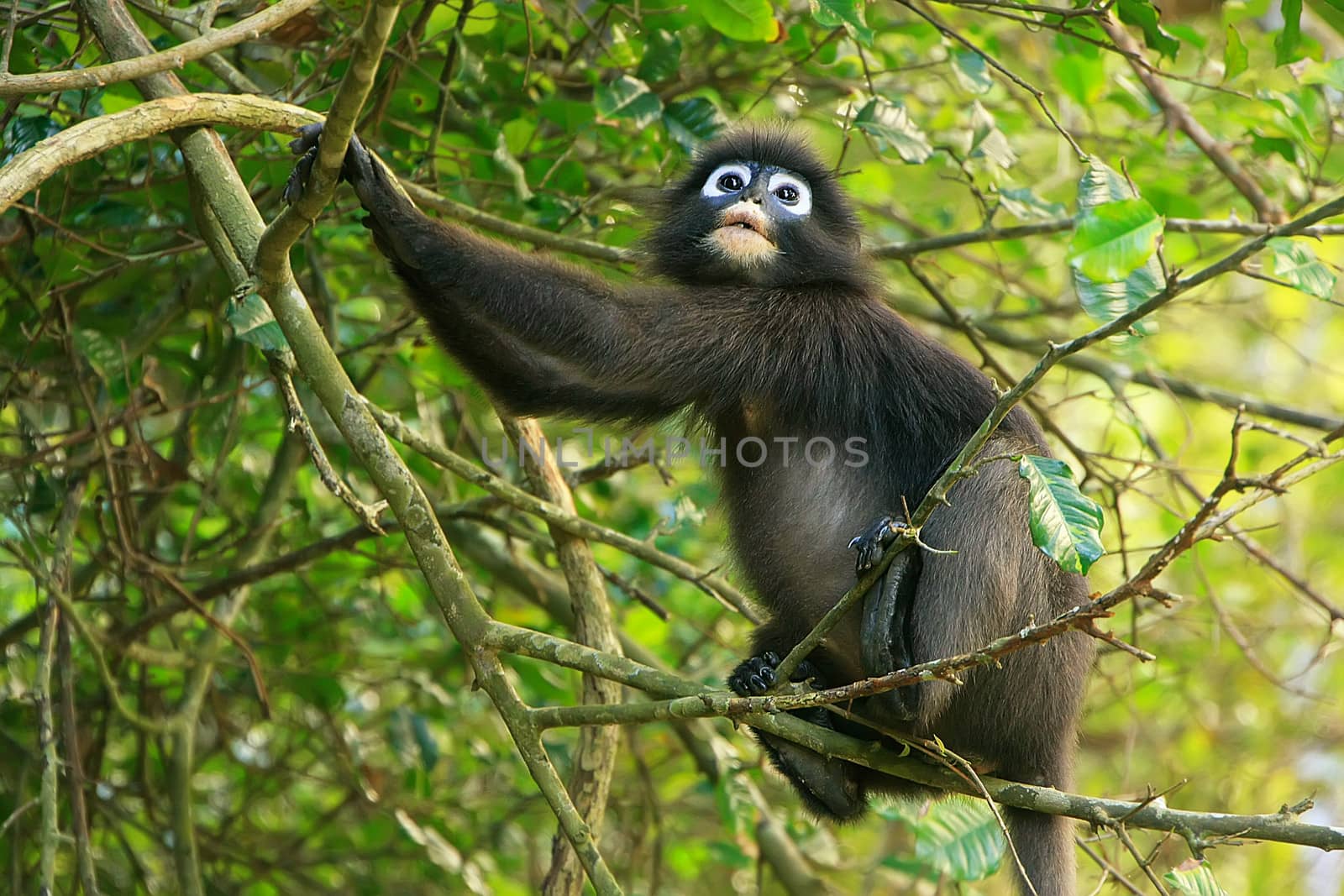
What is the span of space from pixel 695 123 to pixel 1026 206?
1.08 meters

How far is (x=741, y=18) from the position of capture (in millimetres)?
Result: 3520

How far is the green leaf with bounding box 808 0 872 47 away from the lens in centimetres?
323

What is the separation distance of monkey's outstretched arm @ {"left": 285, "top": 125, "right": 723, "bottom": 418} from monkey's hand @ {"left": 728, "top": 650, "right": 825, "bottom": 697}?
71 centimetres

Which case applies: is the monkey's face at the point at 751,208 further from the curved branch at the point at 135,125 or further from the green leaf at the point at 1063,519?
the green leaf at the point at 1063,519

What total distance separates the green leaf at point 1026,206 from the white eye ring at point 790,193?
63 cm

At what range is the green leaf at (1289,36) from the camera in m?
3.25

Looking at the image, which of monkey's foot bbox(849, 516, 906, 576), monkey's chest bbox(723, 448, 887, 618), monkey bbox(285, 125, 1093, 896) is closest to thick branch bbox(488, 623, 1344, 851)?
monkey bbox(285, 125, 1093, 896)

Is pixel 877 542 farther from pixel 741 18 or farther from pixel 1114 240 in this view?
pixel 741 18

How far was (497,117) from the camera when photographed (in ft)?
14.5

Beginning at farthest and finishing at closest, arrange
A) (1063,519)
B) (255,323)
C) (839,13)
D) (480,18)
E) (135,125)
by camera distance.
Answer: (480,18) < (839,13) < (255,323) < (135,125) < (1063,519)

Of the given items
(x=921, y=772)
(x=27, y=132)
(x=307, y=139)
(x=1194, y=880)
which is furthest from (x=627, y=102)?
(x=1194, y=880)

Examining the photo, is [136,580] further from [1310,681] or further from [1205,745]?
[1310,681]

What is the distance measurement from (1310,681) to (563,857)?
722 centimetres

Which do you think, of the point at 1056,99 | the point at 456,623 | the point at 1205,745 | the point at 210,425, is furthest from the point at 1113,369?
the point at 1205,745
